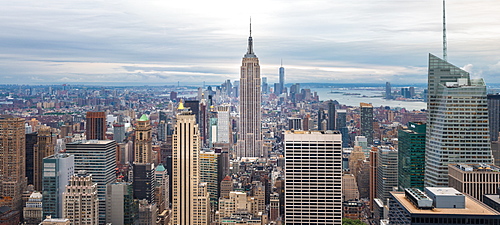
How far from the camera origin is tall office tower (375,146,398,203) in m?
21.5

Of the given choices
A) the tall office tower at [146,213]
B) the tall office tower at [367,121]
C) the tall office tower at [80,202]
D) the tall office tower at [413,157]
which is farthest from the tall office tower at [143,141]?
the tall office tower at [413,157]

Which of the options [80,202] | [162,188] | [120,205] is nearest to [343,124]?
[162,188]

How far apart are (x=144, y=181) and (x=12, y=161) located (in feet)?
20.6

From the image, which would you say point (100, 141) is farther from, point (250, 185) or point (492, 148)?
point (492, 148)

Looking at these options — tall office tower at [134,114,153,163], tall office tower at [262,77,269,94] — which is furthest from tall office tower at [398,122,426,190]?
tall office tower at [262,77,269,94]

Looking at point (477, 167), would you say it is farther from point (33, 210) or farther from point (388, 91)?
point (33, 210)

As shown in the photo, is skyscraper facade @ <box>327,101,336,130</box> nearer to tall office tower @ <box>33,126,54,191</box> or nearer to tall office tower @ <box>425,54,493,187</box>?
tall office tower @ <box>425,54,493,187</box>

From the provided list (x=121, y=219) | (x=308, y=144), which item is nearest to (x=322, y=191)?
(x=308, y=144)

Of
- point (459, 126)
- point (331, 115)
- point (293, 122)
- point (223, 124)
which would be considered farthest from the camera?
point (223, 124)

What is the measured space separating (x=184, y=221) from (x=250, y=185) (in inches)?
189

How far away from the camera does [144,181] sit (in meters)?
22.6

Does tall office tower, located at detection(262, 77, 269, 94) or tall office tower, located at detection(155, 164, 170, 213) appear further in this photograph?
tall office tower, located at detection(262, 77, 269, 94)

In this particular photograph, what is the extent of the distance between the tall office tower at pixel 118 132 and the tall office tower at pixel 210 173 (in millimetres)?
4446

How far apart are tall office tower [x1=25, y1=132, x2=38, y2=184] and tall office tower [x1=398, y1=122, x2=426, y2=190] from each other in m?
15.7
